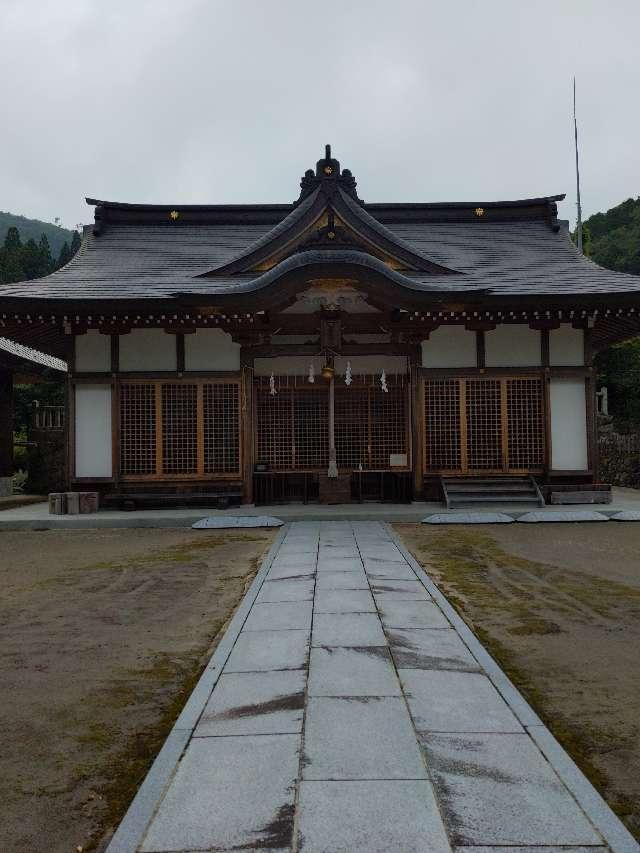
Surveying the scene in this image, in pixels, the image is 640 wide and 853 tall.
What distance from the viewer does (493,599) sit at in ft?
19.0

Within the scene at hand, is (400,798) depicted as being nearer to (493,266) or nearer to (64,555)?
(64,555)

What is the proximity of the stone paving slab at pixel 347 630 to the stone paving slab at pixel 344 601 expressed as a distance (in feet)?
0.50

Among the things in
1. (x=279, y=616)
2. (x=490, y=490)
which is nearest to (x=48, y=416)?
(x=490, y=490)

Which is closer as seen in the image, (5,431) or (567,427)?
(567,427)

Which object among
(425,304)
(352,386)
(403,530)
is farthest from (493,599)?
(352,386)

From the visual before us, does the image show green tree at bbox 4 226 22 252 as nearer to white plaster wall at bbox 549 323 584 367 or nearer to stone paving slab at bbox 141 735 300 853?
white plaster wall at bbox 549 323 584 367

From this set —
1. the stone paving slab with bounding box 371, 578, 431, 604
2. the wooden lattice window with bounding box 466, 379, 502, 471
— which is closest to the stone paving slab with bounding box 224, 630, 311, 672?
the stone paving slab with bounding box 371, 578, 431, 604

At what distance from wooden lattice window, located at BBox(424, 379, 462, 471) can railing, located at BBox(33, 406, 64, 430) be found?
14.8 m

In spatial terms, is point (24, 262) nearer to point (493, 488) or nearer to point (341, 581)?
point (493, 488)

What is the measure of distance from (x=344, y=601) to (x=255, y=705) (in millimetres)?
2322

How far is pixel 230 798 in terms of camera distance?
2.37m

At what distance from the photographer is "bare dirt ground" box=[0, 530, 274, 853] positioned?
99.3 inches

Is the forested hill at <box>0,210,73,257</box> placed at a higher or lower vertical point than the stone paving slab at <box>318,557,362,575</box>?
higher

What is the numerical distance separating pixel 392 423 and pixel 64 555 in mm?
7821
